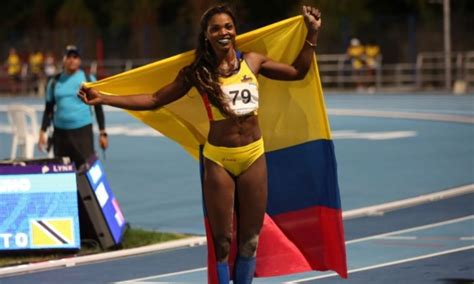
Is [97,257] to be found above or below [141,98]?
below

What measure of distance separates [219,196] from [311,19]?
1.31 meters

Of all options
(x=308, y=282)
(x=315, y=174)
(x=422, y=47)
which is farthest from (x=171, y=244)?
(x=422, y=47)

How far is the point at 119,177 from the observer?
21328 mm

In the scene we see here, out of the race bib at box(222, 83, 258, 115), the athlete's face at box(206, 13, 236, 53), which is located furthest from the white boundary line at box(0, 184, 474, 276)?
the athlete's face at box(206, 13, 236, 53)

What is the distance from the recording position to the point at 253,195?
29.7ft

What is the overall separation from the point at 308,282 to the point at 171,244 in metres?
2.90

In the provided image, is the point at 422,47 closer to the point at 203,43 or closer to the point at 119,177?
the point at 119,177

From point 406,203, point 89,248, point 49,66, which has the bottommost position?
point 49,66

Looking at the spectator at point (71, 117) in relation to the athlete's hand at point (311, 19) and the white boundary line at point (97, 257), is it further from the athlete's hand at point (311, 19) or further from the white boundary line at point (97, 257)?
the athlete's hand at point (311, 19)

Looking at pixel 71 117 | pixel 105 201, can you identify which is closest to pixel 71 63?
pixel 71 117

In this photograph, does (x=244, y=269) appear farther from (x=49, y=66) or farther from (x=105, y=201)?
(x=49, y=66)

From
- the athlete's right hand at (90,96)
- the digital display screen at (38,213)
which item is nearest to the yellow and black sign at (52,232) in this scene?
the digital display screen at (38,213)

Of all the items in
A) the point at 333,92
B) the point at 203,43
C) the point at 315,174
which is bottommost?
the point at 333,92

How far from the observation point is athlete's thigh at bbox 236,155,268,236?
29.6 feet
